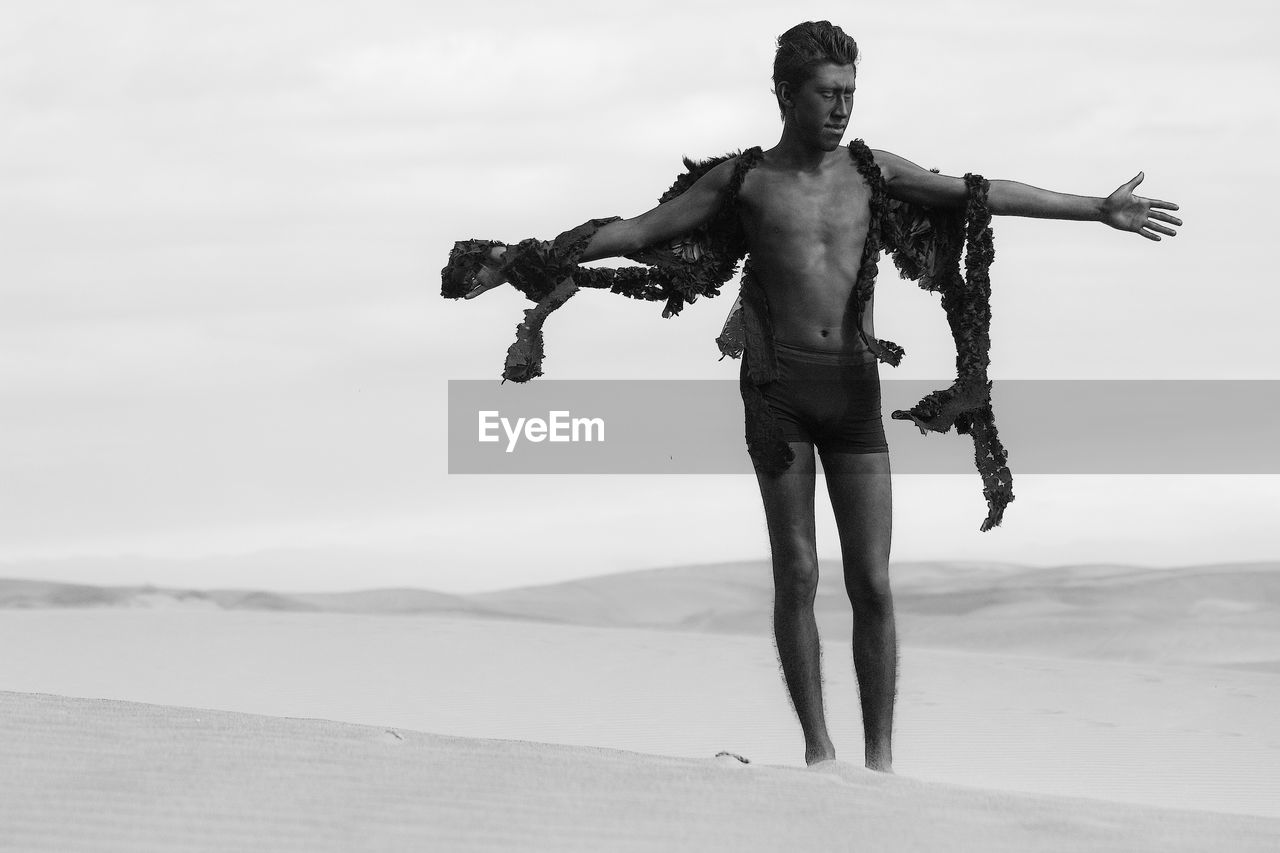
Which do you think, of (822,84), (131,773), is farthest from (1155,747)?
(131,773)

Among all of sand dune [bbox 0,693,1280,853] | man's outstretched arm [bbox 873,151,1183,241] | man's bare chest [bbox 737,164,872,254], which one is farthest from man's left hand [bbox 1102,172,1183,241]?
sand dune [bbox 0,693,1280,853]

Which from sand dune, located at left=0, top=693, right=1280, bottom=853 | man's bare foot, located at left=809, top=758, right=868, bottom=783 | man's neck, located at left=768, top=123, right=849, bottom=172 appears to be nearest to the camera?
sand dune, located at left=0, top=693, right=1280, bottom=853

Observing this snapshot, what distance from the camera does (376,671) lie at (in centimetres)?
1498

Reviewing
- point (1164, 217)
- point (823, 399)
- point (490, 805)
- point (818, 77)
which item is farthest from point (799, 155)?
point (490, 805)

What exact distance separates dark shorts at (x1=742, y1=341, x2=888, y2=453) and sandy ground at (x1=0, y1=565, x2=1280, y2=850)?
1.28 metres

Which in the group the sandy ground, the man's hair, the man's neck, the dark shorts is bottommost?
the sandy ground

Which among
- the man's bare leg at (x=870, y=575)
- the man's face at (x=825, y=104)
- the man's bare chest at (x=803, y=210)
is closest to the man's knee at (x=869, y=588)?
the man's bare leg at (x=870, y=575)

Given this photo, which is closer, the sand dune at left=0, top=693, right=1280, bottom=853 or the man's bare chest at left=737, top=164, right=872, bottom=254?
the sand dune at left=0, top=693, right=1280, bottom=853

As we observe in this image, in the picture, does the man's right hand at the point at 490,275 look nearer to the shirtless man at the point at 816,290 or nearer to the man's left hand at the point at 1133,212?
the shirtless man at the point at 816,290

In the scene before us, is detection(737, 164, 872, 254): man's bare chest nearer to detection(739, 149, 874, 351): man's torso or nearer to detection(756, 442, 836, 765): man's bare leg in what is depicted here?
detection(739, 149, 874, 351): man's torso

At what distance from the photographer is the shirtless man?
24.1 ft

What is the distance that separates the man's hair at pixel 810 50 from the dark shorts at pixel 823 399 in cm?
101

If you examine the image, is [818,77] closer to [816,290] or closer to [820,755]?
[816,290]

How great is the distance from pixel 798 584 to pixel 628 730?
5.01 m
